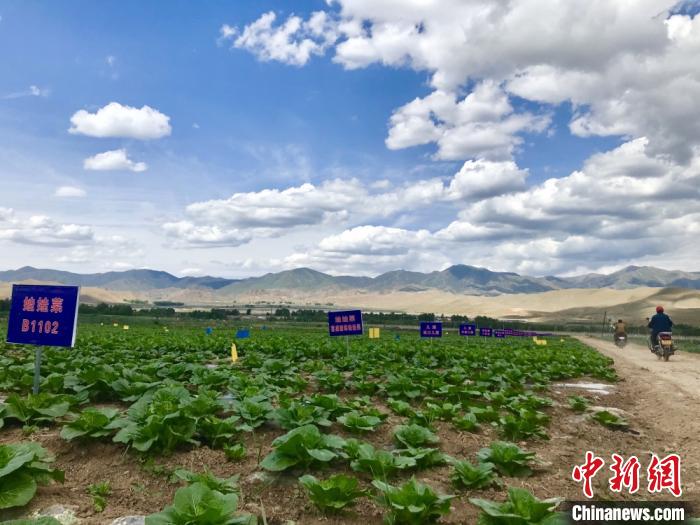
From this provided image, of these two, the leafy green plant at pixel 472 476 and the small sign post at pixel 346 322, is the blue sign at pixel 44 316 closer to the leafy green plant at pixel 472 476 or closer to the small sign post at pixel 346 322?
the leafy green plant at pixel 472 476

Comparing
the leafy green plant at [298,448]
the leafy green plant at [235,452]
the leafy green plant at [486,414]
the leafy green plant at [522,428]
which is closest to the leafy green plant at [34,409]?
the leafy green plant at [235,452]

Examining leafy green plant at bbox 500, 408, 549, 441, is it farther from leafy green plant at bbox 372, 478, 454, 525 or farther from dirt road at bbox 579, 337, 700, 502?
leafy green plant at bbox 372, 478, 454, 525

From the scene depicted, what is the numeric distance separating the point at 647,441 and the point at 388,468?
5238 mm

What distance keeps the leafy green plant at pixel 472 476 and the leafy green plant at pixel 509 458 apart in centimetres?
43

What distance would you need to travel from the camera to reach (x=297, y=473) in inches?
216

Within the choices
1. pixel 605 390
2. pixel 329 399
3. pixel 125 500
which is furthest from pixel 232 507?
pixel 605 390

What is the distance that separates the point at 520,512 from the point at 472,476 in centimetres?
129

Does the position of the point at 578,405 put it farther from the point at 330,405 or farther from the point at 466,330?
the point at 466,330

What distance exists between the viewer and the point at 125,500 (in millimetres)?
4801

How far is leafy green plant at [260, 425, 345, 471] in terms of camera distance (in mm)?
5180

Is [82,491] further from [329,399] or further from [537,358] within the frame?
[537,358]

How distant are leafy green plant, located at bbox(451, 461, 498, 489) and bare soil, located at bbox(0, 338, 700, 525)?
87 millimetres

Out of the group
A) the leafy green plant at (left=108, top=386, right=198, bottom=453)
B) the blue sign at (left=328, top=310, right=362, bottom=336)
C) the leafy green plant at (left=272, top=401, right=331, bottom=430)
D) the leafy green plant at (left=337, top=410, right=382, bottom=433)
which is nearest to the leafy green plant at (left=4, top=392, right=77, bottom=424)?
the leafy green plant at (left=108, top=386, right=198, bottom=453)

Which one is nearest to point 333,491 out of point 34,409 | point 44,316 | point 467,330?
point 34,409
